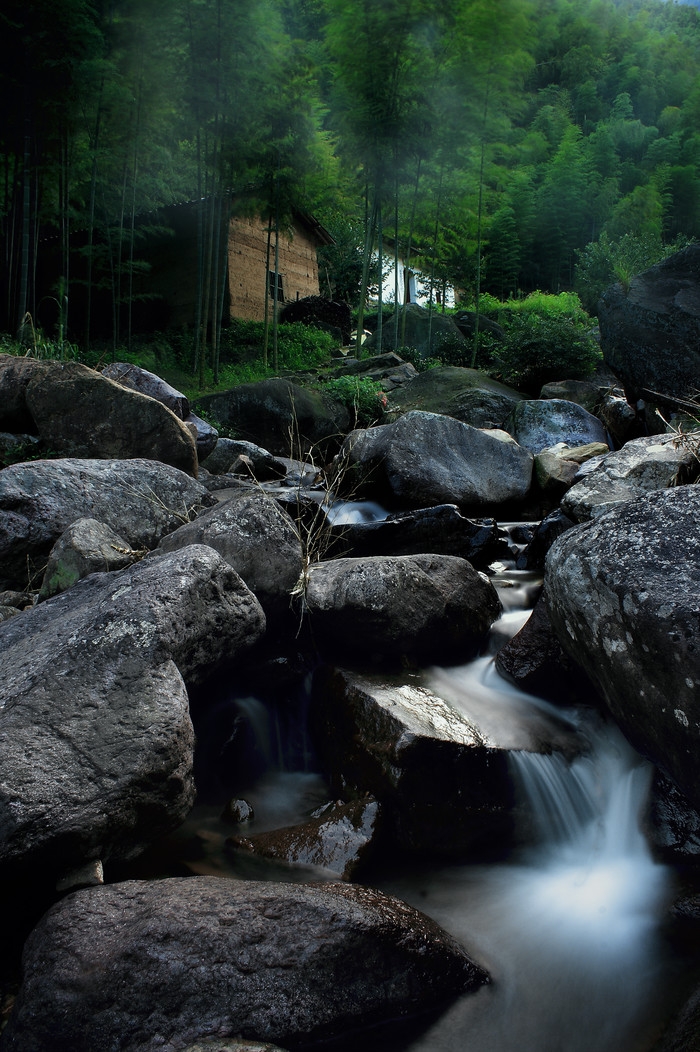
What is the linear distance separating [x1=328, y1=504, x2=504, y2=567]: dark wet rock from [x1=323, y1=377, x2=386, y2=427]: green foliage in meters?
6.81

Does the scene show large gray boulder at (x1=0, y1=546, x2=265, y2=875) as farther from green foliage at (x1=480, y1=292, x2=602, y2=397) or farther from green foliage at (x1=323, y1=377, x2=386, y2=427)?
green foliage at (x1=480, y1=292, x2=602, y2=397)

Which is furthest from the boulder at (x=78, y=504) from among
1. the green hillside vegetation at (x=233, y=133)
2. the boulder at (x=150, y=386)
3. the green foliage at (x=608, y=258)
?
the green foliage at (x=608, y=258)

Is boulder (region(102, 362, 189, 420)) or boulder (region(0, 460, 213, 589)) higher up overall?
boulder (region(102, 362, 189, 420))

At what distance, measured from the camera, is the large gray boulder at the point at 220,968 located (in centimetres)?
193

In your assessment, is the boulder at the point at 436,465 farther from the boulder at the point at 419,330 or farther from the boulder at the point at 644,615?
the boulder at the point at 419,330

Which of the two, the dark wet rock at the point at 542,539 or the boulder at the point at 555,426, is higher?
the boulder at the point at 555,426

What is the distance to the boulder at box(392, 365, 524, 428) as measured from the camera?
12.6 meters

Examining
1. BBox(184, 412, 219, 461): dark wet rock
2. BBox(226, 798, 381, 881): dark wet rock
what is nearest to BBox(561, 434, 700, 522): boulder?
BBox(226, 798, 381, 881): dark wet rock

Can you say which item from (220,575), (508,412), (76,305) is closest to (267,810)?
(220,575)

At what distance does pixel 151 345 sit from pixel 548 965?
1733cm

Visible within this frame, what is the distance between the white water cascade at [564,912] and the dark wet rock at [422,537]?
220cm

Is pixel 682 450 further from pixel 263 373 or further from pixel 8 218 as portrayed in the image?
pixel 8 218

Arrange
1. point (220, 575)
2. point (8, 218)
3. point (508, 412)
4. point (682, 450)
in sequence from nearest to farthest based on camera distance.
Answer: point (220, 575), point (682, 450), point (508, 412), point (8, 218)

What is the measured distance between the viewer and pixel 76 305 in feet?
70.8
